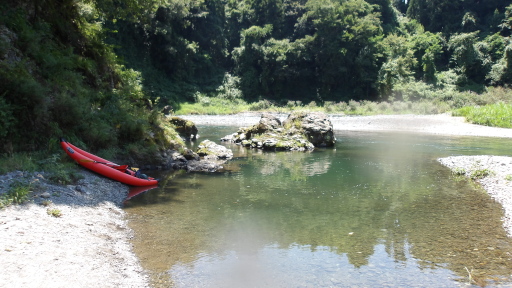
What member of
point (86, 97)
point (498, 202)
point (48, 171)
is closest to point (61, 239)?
point (48, 171)

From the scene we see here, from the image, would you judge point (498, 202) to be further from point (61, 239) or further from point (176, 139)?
point (176, 139)

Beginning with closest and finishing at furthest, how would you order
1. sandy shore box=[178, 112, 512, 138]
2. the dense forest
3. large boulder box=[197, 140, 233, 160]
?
large boulder box=[197, 140, 233, 160] < sandy shore box=[178, 112, 512, 138] < the dense forest

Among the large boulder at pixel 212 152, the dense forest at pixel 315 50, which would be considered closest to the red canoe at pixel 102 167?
the large boulder at pixel 212 152

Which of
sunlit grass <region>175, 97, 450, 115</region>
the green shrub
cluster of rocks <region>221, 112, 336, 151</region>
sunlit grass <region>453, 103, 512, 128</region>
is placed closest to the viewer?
the green shrub

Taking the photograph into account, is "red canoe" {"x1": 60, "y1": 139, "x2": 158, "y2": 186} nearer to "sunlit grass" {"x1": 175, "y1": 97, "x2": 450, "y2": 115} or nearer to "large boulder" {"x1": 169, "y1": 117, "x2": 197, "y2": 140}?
"large boulder" {"x1": 169, "y1": 117, "x2": 197, "y2": 140}

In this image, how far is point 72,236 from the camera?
21.6ft

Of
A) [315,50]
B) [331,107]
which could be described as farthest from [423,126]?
[315,50]

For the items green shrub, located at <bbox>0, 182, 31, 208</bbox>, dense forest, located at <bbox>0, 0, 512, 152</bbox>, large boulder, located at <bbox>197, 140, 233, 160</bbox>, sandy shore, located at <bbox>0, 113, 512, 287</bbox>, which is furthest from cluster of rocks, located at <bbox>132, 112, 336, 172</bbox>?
dense forest, located at <bbox>0, 0, 512, 152</bbox>

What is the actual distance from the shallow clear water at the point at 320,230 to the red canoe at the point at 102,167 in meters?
0.81

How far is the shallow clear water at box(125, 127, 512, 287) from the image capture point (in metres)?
6.13

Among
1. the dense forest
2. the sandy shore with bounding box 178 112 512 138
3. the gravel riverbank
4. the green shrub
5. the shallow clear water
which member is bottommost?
the sandy shore with bounding box 178 112 512 138

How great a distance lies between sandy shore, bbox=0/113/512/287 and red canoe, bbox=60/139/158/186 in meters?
0.22

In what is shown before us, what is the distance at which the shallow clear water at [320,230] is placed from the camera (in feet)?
20.1

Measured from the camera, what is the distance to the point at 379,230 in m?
8.18
